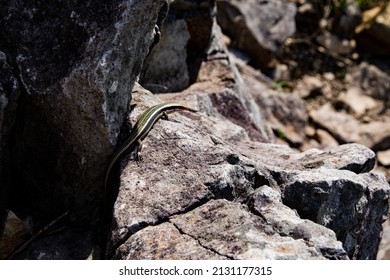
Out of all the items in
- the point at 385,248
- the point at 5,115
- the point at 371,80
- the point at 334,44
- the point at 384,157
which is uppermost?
the point at 334,44

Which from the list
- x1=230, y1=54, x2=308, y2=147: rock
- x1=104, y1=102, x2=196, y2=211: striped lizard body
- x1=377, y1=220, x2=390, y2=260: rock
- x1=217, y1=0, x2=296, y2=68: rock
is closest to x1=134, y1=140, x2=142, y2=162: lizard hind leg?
x1=104, y1=102, x2=196, y2=211: striped lizard body

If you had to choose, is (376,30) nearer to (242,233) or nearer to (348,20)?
(348,20)

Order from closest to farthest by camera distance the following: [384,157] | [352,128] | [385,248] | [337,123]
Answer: [385,248], [384,157], [352,128], [337,123]

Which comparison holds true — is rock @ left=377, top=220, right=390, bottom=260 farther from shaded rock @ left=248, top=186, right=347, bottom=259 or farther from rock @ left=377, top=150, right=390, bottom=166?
rock @ left=377, top=150, right=390, bottom=166

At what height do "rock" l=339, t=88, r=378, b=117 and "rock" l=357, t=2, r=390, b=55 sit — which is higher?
"rock" l=357, t=2, r=390, b=55

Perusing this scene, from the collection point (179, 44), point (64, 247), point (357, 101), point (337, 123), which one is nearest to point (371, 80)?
point (357, 101)

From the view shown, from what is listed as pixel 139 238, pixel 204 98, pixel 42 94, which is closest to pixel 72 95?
pixel 42 94
